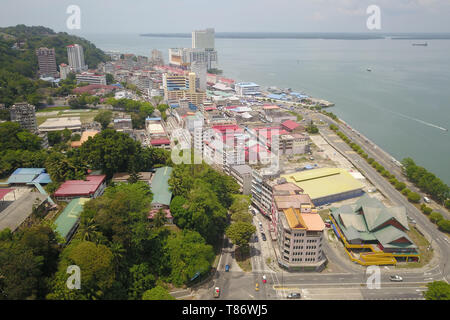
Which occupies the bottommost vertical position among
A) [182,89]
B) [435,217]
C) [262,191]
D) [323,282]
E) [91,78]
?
[323,282]

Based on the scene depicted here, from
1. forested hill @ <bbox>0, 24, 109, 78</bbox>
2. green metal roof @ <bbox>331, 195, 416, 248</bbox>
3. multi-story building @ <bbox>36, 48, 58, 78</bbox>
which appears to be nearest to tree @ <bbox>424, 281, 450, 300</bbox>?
green metal roof @ <bbox>331, 195, 416, 248</bbox>

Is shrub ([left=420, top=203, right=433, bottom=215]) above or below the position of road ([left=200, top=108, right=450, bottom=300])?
above

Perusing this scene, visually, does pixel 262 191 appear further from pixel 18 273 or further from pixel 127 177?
pixel 18 273

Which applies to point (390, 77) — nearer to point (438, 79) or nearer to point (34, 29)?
point (438, 79)

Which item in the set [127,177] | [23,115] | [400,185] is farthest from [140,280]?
[23,115]

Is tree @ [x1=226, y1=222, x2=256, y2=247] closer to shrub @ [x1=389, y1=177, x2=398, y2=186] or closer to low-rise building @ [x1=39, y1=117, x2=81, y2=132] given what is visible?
shrub @ [x1=389, y1=177, x2=398, y2=186]

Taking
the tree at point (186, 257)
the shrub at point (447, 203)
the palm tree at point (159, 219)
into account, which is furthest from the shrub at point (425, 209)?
the palm tree at point (159, 219)

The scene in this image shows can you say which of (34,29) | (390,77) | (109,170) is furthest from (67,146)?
(34,29)
